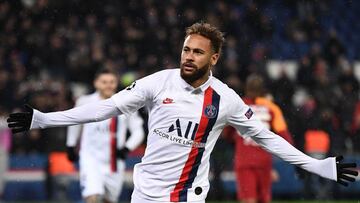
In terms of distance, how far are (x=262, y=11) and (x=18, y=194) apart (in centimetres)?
815

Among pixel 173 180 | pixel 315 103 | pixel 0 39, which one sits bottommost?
pixel 173 180

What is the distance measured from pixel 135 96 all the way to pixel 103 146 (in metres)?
4.76

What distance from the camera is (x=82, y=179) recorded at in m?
10.8

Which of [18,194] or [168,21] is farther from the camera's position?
[168,21]

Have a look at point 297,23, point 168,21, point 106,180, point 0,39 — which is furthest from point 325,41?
point 106,180

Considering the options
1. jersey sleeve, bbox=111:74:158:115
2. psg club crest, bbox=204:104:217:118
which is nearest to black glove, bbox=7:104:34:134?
jersey sleeve, bbox=111:74:158:115

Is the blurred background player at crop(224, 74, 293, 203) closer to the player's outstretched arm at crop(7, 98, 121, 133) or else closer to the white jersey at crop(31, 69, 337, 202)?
the white jersey at crop(31, 69, 337, 202)

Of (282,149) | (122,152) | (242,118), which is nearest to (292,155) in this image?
(282,149)

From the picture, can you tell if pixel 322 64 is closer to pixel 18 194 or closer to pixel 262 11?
pixel 262 11

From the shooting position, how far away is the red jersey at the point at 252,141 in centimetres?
1127

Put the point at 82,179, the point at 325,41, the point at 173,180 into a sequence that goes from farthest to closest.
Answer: the point at 325,41 → the point at 82,179 → the point at 173,180

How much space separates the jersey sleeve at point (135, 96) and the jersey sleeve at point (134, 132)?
4.65 metres

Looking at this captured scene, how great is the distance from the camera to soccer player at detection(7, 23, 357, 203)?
20.6 ft

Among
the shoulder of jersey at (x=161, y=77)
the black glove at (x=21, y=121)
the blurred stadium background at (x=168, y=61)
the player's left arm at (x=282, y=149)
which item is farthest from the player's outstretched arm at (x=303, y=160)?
the blurred stadium background at (x=168, y=61)
